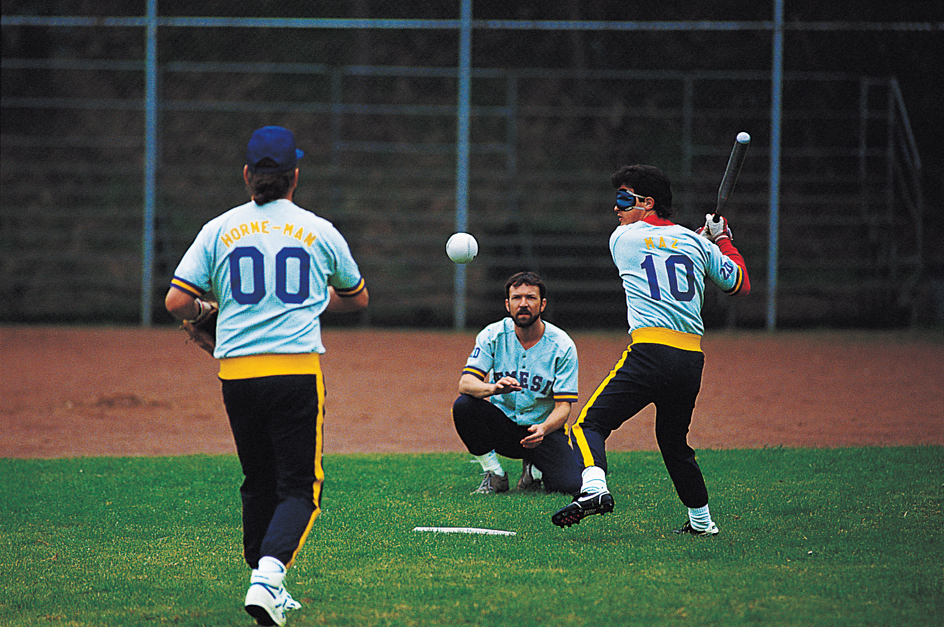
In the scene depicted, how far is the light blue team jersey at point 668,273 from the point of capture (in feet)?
17.4

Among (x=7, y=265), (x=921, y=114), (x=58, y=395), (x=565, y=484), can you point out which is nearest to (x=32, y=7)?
(x=7, y=265)

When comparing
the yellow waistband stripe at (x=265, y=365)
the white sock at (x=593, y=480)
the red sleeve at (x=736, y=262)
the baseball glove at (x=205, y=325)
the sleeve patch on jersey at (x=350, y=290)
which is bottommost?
the white sock at (x=593, y=480)

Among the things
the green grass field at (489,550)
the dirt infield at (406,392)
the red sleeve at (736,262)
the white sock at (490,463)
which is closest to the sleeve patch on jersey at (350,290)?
the green grass field at (489,550)

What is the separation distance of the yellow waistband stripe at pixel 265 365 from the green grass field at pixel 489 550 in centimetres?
100

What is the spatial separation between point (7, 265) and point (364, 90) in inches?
318

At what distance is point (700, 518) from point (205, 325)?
285 centimetres

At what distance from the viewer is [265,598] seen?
3.84m

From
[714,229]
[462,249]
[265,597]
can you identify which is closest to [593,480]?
[714,229]

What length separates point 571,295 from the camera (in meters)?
18.9

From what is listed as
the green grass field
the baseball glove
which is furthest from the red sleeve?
the baseball glove

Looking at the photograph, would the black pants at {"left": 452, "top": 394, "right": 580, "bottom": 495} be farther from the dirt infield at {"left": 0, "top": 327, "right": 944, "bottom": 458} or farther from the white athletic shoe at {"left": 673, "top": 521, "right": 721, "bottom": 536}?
the dirt infield at {"left": 0, "top": 327, "right": 944, "bottom": 458}

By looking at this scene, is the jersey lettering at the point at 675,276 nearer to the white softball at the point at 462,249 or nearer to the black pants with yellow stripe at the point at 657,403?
the black pants with yellow stripe at the point at 657,403

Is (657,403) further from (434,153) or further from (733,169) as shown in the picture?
(434,153)

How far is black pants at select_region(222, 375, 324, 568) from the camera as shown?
3.96 meters
